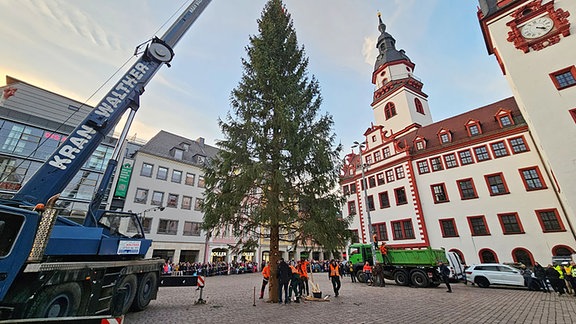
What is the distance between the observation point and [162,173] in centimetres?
3188

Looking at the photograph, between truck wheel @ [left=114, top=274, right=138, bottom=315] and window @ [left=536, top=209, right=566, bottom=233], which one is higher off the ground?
window @ [left=536, top=209, right=566, bottom=233]

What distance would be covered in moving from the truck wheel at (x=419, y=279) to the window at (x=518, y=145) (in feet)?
51.6

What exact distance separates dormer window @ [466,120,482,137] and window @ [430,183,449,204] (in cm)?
612

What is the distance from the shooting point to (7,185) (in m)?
21.8

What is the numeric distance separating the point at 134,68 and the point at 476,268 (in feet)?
76.2

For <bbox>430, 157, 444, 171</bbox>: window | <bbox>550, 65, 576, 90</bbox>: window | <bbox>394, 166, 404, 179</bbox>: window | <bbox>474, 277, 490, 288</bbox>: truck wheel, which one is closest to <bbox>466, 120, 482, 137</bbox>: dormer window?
<bbox>430, 157, 444, 171</bbox>: window

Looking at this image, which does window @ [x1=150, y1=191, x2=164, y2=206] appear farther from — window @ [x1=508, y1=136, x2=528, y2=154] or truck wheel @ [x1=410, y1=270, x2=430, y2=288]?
window @ [x1=508, y1=136, x2=528, y2=154]

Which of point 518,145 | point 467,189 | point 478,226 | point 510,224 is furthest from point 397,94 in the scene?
point 510,224

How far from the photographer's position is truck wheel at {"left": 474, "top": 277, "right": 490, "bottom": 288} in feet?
51.6

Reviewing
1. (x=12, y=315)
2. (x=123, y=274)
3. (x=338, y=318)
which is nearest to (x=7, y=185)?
(x=123, y=274)

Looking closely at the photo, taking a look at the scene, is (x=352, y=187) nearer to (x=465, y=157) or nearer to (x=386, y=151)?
(x=386, y=151)

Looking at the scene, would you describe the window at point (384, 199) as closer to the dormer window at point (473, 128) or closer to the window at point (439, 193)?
the window at point (439, 193)

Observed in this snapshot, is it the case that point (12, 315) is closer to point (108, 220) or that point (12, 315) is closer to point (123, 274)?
point (123, 274)

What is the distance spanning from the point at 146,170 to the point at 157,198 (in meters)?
3.86
